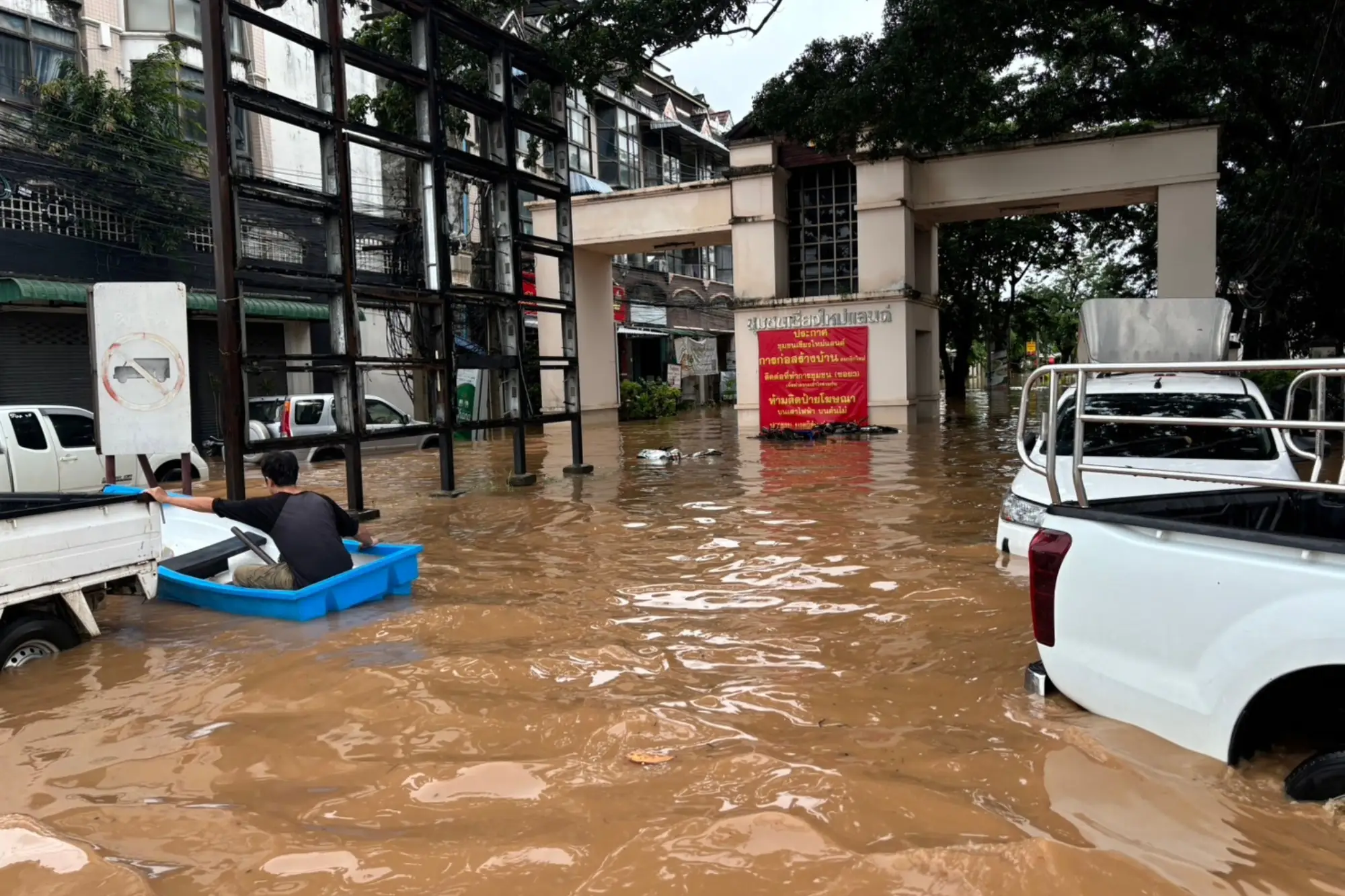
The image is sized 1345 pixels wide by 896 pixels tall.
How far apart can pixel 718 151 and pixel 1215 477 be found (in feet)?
131

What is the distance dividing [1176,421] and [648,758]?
237 centimetres

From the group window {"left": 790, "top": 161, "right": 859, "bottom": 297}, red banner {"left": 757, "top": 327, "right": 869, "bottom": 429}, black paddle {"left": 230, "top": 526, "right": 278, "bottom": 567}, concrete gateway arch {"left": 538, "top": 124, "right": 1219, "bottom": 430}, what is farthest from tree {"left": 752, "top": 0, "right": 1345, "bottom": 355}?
black paddle {"left": 230, "top": 526, "right": 278, "bottom": 567}

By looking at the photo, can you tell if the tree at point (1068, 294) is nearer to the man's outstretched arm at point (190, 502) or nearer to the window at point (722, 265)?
the window at point (722, 265)

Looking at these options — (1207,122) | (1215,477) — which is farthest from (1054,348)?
(1215,477)

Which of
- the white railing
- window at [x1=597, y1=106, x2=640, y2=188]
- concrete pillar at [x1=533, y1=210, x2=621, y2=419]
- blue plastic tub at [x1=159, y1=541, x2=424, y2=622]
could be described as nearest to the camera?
the white railing

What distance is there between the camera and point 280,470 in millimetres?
6441

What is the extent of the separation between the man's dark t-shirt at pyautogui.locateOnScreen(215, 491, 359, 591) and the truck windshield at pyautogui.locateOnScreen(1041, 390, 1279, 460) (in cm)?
507

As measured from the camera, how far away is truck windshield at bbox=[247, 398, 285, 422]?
1847cm

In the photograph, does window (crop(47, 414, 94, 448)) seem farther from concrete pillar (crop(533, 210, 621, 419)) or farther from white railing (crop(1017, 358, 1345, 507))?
white railing (crop(1017, 358, 1345, 507))

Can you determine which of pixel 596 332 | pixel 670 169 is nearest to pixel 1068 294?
pixel 670 169

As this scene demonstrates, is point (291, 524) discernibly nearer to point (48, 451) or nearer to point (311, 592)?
point (311, 592)

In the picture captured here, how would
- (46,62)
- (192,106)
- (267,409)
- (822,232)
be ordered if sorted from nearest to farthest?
1. (267,409)
2. (46,62)
3. (192,106)
4. (822,232)

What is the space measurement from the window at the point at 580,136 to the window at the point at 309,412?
14289 mm

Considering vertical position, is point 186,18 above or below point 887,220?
above
